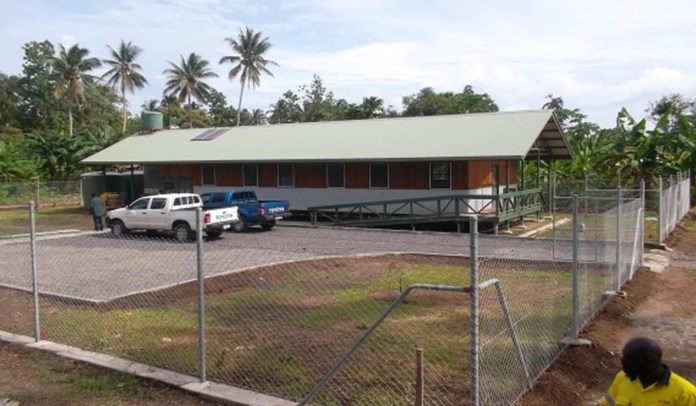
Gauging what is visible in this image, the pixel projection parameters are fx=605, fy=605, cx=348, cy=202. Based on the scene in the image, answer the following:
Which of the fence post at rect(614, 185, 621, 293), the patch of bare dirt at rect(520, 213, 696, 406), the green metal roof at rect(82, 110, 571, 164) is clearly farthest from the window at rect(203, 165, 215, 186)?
the fence post at rect(614, 185, 621, 293)

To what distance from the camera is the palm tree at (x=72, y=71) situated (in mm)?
60062

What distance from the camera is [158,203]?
21781mm

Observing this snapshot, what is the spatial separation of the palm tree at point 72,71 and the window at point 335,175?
42.8m

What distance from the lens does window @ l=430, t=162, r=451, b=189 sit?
24.0 meters

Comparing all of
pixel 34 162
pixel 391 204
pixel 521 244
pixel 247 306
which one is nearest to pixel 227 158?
pixel 391 204

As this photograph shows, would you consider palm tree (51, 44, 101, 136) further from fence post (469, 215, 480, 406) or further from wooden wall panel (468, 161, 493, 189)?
fence post (469, 215, 480, 406)

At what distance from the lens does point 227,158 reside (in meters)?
28.3

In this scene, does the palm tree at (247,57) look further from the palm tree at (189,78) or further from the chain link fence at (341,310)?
the chain link fence at (341,310)

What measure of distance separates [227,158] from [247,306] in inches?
743

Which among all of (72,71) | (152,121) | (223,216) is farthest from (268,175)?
(72,71)

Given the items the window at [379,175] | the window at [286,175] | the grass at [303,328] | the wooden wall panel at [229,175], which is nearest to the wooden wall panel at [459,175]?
the window at [379,175]

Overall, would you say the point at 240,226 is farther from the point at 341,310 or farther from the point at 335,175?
the point at 341,310

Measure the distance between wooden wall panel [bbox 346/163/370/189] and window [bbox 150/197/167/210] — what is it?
8077 mm

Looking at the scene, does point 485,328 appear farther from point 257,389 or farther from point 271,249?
point 271,249
